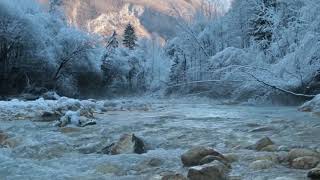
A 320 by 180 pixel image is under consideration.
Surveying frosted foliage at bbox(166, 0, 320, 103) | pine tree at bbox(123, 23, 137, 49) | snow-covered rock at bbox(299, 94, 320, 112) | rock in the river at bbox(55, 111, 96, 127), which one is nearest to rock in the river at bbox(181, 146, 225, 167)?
rock in the river at bbox(55, 111, 96, 127)

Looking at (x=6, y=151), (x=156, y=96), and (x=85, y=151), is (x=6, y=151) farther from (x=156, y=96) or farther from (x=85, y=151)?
(x=156, y=96)

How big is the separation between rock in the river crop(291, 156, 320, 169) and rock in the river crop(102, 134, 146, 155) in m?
2.68

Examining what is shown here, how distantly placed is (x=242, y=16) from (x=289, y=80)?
78.0ft

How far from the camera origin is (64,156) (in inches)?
338

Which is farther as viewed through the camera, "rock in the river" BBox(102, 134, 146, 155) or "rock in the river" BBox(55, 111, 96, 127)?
"rock in the river" BBox(55, 111, 96, 127)

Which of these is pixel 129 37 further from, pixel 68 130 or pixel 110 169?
pixel 110 169

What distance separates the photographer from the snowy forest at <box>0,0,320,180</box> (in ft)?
24.7

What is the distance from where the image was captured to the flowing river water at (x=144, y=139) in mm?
7121

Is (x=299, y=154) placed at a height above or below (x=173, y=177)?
above

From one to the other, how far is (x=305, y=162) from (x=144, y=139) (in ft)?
12.8

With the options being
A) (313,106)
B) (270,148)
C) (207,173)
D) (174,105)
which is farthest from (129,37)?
(207,173)

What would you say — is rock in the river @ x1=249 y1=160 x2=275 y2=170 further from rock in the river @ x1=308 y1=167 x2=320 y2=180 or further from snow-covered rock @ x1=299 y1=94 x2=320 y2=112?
snow-covered rock @ x1=299 y1=94 x2=320 y2=112

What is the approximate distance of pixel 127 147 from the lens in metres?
8.80

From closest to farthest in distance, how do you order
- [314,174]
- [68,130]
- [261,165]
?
1. [314,174]
2. [261,165]
3. [68,130]
